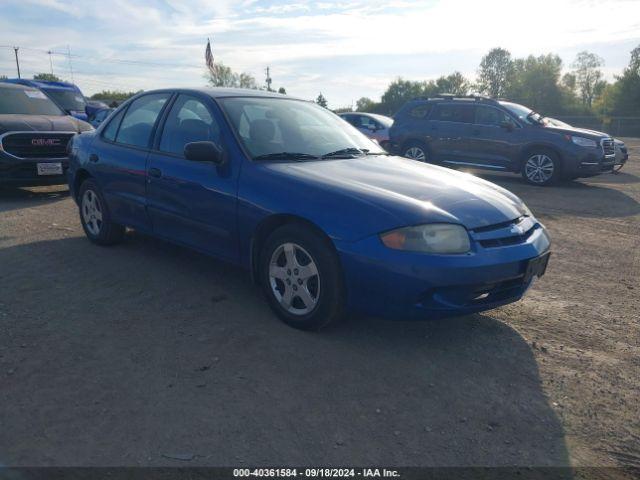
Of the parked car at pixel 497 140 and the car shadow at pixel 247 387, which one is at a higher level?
the parked car at pixel 497 140

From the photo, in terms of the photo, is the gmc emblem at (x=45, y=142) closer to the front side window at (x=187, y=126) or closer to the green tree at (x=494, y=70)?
the front side window at (x=187, y=126)

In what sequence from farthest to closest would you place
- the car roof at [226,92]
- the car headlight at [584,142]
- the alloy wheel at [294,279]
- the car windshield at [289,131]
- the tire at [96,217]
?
1. the car headlight at [584,142]
2. the tire at [96,217]
3. the car roof at [226,92]
4. the car windshield at [289,131]
5. the alloy wheel at [294,279]

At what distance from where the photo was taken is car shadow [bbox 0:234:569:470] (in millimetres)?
2469

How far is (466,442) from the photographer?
2553mm

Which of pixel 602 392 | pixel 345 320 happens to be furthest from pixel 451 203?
pixel 602 392

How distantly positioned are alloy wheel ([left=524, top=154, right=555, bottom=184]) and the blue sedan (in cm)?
762

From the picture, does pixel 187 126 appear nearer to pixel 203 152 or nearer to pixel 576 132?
pixel 203 152

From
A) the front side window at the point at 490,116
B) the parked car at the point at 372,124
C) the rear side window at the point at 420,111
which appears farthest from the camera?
the parked car at the point at 372,124

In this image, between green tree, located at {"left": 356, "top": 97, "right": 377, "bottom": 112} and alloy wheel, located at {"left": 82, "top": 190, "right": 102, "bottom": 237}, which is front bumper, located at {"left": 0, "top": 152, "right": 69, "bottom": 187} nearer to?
alloy wheel, located at {"left": 82, "top": 190, "right": 102, "bottom": 237}

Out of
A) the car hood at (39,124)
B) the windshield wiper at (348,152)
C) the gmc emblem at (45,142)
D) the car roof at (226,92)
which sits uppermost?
the car roof at (226,92)

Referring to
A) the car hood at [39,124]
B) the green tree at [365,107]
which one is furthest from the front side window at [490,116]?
the green tree at [365,107]

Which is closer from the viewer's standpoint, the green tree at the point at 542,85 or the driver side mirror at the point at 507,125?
the driver side mirror at the point at 507,125

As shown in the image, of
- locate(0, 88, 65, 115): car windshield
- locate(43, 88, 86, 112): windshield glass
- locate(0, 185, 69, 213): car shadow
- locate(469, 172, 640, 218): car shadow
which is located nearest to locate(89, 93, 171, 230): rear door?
locate(0, 185, 69, 213): car shadow

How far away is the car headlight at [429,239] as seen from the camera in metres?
3.22
